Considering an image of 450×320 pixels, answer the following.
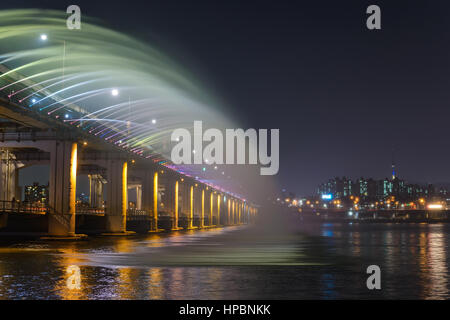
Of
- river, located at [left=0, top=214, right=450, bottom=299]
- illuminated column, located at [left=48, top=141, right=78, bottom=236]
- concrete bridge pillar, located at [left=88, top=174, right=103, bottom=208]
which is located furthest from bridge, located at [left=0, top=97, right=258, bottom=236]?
river, located at [left=0, top=214, right=450, bottom=299]

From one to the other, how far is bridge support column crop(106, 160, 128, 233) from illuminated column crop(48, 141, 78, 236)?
17.7 m

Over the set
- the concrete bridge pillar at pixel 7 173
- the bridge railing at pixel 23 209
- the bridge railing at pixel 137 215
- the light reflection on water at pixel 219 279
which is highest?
the concrete bridge pillar at pixel 7 173

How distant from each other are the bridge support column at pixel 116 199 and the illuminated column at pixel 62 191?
17.7 meters

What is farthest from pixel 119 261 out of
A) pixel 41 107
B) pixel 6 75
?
pixel 41 107

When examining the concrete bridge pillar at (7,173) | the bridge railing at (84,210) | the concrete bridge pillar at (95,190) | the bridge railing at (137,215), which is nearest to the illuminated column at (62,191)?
the bridge railing at (84,210)

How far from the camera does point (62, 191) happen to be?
181ft

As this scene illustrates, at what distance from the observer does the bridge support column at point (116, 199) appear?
73.0 meters

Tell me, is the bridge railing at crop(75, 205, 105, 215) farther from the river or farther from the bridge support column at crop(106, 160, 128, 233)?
the river

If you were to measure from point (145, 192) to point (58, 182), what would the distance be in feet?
126

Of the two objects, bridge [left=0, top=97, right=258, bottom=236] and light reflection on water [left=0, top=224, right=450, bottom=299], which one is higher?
bridge [left=0, top=97, right=258, bottom=236]

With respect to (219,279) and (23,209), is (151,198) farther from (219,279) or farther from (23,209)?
(219,279)

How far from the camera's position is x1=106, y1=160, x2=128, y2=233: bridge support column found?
240 ft

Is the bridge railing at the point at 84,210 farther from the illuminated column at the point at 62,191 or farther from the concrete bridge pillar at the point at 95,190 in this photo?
the concrete bridge pillar at the point at 95,190
